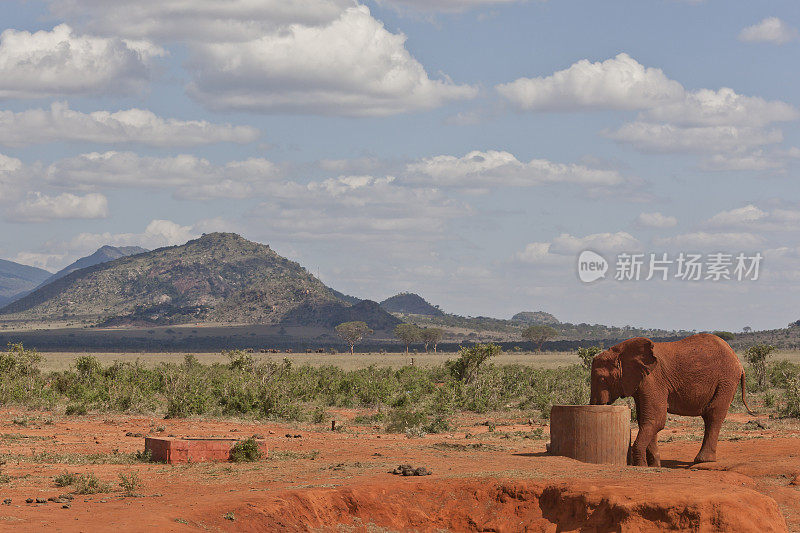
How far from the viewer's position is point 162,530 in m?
12.4

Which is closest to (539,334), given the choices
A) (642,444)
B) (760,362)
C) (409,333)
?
(409,333)

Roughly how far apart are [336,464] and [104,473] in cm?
425

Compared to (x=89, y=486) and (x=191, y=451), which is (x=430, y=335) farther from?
(x=89, y=486)

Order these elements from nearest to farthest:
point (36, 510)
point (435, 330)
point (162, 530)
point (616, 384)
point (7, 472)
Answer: point (162, 530)
point (36, 510)
point (7, 472)
point (616, 384)
point (435, 330)

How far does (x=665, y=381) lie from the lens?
1939 centimetres

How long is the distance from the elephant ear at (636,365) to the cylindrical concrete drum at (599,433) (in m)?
0.69

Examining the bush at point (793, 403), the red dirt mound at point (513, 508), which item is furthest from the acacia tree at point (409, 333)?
the red dirt mound at point (513, 508)

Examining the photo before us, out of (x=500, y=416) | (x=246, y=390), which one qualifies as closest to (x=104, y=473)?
(x=246, y=390)

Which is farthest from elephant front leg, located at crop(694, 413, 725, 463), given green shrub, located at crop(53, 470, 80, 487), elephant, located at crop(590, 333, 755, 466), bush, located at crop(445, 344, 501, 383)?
bush, located at crop(445, 344, 501, 383)

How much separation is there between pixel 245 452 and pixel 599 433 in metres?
6.76

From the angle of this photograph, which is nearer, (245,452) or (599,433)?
(599,433)

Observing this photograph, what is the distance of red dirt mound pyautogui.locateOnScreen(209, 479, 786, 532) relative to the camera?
13.7 metres

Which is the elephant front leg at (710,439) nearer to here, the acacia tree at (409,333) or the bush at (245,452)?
the bush at (245,452)

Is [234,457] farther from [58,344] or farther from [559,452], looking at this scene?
[58,344]
